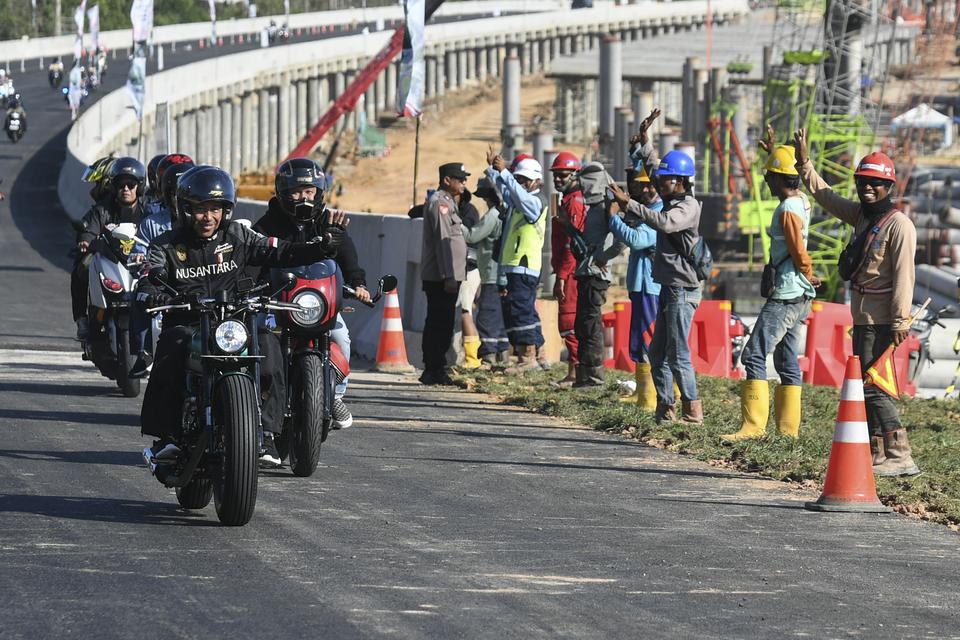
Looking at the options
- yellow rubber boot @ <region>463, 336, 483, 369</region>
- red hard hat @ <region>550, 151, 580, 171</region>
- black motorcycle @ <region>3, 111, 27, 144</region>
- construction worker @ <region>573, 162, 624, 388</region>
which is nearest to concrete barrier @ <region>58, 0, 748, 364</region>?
yellow rubber boot @ <region>463, 336, 483, 369</region>

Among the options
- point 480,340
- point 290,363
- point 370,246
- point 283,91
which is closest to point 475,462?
point 290,363

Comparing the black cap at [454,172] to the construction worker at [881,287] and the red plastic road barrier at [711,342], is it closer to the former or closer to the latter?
the red plastic road barrier at [711,342]

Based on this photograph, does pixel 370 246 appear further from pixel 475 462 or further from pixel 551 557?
pixel 551 557

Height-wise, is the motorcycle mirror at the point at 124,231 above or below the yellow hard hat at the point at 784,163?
below

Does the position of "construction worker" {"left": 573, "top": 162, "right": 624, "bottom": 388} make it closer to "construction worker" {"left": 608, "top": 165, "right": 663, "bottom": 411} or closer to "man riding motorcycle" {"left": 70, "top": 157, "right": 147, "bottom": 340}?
"construction worker" {"left": 608, "top": 165, "right": 663, "bottom": 411}

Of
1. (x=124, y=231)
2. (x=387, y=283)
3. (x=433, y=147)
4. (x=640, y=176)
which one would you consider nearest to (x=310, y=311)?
(x=387, y=283)

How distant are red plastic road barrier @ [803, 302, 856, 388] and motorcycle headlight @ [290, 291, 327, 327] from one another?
8.49 metres

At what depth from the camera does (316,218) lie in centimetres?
1085

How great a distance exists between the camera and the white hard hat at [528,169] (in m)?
15.7

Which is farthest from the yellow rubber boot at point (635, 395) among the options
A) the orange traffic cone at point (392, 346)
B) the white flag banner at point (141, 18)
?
the white flag banner at point (141, 18)

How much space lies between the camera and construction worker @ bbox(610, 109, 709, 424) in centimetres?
1247

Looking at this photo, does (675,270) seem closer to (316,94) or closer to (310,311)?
(310,311)

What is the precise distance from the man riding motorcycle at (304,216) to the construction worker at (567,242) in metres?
4.37

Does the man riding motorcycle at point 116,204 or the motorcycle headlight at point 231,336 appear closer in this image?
the motorcycle headlight at point 231,336
